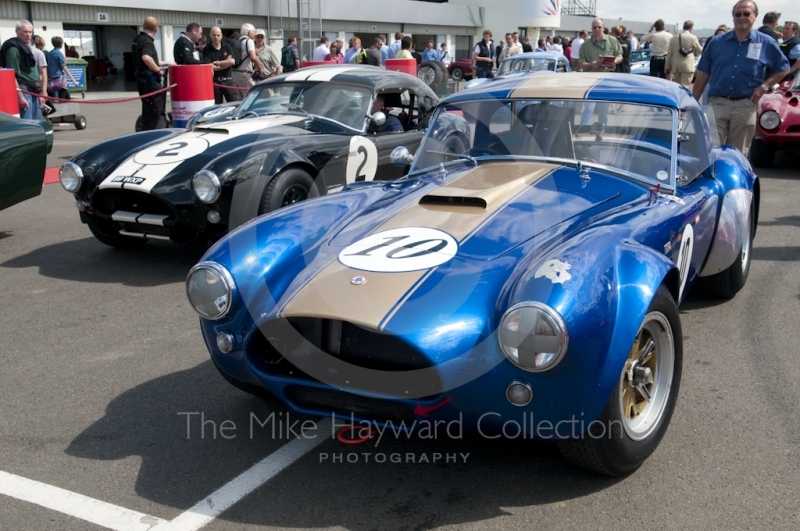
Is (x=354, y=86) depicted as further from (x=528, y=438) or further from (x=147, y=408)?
(x=528, y=438)

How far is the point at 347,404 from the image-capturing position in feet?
9.11

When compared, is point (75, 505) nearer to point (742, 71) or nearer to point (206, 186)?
point (206, 186)

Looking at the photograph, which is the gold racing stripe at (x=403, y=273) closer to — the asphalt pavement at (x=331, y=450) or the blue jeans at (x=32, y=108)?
the asphalt pavement at (x=331, y=450)

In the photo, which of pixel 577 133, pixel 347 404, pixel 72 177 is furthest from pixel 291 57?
pixel 347 404

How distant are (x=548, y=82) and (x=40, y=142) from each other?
440cm

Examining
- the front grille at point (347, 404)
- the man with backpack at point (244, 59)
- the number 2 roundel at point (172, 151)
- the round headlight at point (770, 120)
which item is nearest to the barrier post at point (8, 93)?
the man with backpack at point (244, 59)

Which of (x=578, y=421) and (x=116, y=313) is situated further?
(x=116, y=313)

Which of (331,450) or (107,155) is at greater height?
(107,155)

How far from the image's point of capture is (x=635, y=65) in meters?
23.2

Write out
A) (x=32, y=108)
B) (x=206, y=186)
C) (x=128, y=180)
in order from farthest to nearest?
(x=32, y=108), (x=128, y=180), (x=206, y=186)

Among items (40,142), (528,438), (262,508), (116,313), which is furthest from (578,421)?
(40,142)

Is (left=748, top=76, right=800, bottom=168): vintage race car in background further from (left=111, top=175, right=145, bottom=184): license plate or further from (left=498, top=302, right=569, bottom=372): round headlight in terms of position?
(left=498, top=302, right=569, bottom=372): round headlight

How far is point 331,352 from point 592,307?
948 mm

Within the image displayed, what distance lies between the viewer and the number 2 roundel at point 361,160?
6.42 metres
